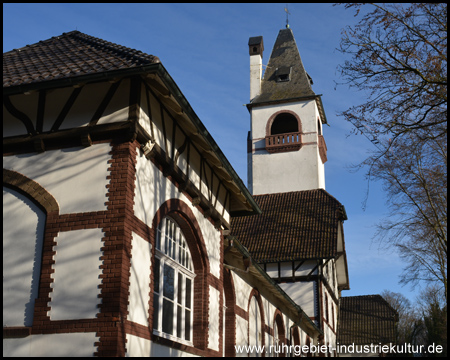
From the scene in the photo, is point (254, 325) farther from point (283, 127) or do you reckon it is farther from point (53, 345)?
point (283, 127)

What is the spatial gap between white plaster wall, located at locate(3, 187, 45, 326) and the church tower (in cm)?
2704

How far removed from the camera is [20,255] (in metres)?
9.40

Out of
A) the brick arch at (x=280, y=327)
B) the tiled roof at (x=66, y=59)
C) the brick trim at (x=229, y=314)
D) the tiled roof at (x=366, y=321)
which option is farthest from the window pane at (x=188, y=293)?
the tiled roof at (x=366, y=321)

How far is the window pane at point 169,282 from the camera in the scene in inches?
435

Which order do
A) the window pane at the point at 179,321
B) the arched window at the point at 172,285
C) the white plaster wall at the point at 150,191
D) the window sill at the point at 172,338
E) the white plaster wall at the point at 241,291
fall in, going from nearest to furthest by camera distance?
the white plaster wall at the point at 150,191
the window sill at the point at 172,338
the arched window at the point at 172,285
the window pane at the point at 179,321
the white plaster wall at the point at 241,291

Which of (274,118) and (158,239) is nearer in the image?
(158,239)

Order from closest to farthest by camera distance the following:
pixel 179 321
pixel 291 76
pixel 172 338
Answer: pixel 172 338 → pixel 179 321 → pixel 291 76

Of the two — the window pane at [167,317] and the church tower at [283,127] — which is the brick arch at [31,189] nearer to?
the window pane at [167,317]

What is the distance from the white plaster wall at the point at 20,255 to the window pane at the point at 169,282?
260 cm

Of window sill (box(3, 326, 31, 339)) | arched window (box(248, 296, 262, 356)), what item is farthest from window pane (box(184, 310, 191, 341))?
arched window (box(248, 296, 262, 356))

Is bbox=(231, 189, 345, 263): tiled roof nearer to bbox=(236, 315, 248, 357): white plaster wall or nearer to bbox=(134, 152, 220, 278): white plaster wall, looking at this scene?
bbox=(236, 315, 248, 357): white plaster wall

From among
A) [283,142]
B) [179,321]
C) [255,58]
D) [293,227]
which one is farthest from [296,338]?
[255,58]

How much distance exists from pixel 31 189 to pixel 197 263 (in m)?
4.15

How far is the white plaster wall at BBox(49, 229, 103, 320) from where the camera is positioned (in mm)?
8742
